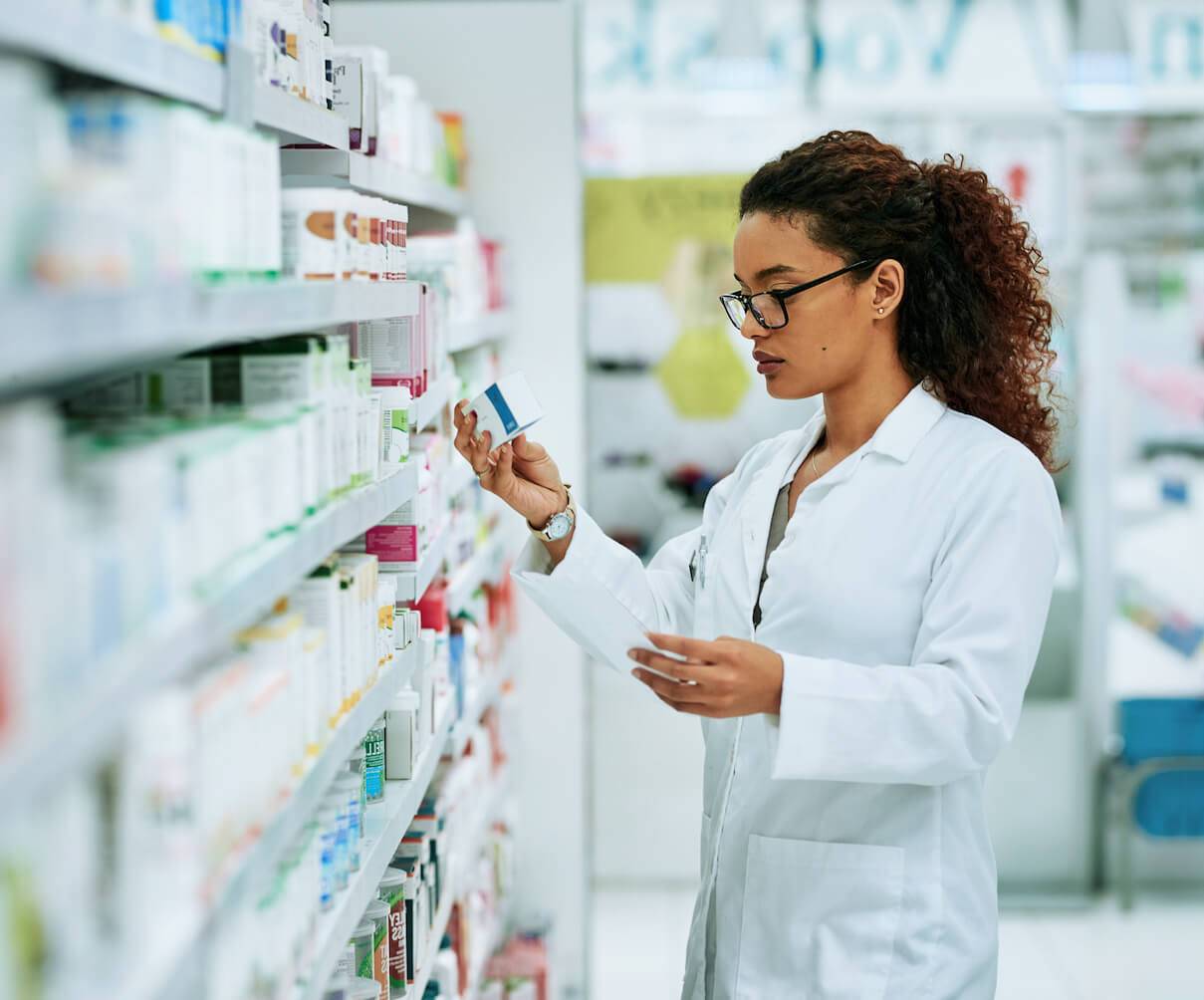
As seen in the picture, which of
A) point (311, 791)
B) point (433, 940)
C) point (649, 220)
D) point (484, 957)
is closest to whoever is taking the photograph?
point (311, 791)

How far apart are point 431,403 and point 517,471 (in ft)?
0.89

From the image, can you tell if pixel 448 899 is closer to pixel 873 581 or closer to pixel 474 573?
pixel 474 573

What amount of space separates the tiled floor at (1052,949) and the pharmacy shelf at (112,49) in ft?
12.1

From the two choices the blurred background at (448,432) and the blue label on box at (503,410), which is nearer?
the blurred background at (448,432)

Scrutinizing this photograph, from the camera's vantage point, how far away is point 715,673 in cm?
190

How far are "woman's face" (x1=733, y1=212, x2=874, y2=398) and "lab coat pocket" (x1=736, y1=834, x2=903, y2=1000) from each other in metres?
0.72

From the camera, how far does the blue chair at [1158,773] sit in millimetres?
5133

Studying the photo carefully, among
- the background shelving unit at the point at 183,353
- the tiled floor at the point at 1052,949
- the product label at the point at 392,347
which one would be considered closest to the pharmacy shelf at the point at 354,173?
the background shelving unit at the point at 183,353

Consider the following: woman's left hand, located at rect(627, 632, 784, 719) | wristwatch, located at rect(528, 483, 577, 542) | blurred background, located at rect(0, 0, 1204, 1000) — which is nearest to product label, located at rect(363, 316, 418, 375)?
blurred background, located at rect(0, 0, 1204, 1000)

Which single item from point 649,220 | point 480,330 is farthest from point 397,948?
point 649,220

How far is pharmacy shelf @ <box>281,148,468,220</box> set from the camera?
2.19m

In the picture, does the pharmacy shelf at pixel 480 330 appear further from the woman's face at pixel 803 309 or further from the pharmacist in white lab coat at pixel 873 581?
the woman's face at pixel 803 309

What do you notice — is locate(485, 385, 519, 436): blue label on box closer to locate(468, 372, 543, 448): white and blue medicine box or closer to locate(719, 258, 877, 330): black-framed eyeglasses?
locate(468, 372, 543, 448): white and blue medicine box

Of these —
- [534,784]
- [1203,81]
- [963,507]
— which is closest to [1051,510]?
[963,507]
